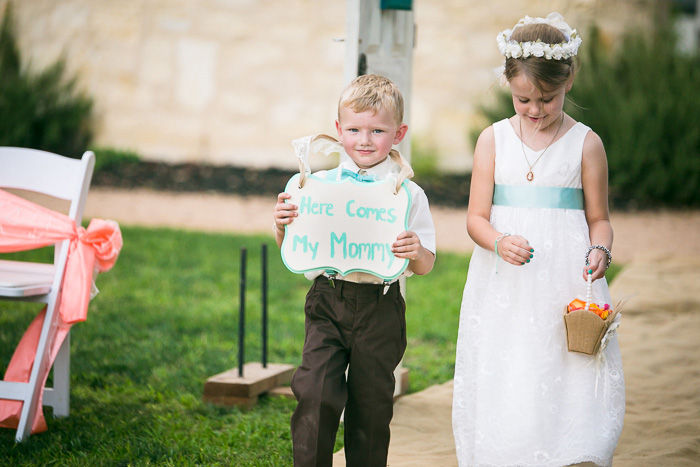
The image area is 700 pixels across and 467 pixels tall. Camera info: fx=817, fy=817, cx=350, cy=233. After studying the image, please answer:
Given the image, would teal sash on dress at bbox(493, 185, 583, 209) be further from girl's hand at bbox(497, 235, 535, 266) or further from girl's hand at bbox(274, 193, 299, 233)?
girl's hand at bbox(274, 193, 299, 233)

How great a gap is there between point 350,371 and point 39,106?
9.49 metres

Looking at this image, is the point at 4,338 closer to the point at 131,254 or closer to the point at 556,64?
the point at 131,254

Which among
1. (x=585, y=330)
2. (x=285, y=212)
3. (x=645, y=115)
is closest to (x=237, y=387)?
(x=285, y=212)

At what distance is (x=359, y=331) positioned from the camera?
273cm

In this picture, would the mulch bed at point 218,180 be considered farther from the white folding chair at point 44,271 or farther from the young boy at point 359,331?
the young boy at point 359,331

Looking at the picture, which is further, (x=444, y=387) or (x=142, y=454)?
(x=444, y=387)

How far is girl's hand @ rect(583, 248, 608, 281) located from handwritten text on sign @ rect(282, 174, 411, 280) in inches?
26.3

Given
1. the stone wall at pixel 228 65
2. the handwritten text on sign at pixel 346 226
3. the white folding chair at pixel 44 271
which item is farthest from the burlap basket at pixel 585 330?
the stone wall at pixel 228 65

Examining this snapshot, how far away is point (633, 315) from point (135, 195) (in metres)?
6.62

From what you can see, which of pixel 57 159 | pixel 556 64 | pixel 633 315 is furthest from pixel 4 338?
pixel 633 315

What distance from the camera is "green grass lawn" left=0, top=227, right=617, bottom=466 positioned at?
11.5 feet

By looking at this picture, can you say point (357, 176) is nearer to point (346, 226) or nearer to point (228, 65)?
point (346, 226)

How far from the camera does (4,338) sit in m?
4.96

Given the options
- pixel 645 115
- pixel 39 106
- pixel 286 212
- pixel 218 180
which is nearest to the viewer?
pixel 286 212
